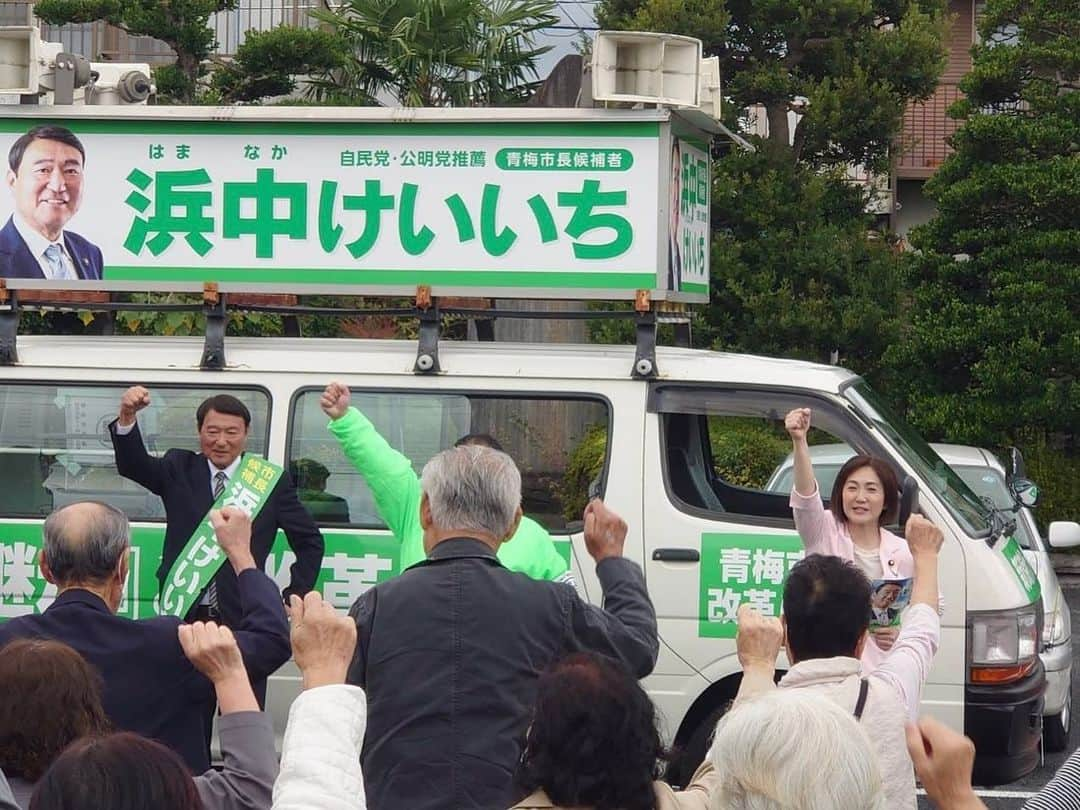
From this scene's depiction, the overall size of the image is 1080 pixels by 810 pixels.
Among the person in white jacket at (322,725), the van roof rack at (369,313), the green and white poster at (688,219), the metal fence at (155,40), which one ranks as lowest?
the person in white jacket at (322,725)

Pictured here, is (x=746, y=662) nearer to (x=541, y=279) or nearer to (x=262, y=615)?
(x=262, y=615)

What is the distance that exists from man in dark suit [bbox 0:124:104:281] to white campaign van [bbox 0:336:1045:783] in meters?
0.37

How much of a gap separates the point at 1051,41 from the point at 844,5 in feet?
6.55

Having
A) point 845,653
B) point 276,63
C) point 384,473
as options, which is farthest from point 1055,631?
→ point 276,63

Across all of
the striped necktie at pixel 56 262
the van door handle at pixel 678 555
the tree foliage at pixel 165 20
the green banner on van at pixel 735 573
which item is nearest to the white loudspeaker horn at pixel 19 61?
the striped necktie at pixel 56 262

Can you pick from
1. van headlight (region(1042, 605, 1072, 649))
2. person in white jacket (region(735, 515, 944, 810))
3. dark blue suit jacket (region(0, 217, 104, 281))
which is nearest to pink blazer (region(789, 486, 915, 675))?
person in white jacket (region(735, 515, 944, 810))

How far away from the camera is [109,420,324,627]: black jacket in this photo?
5.35 m

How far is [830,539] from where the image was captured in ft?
16.2

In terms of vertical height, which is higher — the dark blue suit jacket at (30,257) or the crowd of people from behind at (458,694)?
the dark blue suit jacket at (30,257)

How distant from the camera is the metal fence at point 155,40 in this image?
17.5 metres

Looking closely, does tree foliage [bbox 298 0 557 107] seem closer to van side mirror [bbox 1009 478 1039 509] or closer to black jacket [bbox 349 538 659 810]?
van side mirror [bbox 1009 478 1039 509]

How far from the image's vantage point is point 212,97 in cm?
1500

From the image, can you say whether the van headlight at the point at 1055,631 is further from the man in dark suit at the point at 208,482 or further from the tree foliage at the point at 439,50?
the tree foliage at the point at 439,50

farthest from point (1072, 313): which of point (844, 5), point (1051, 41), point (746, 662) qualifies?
point (746, 662)
